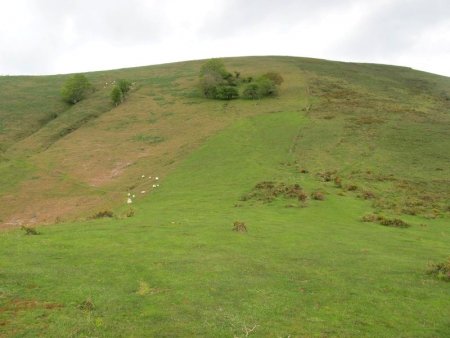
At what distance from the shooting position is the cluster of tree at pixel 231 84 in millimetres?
91875

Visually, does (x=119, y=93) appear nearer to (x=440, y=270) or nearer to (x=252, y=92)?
(x=252, y=92)

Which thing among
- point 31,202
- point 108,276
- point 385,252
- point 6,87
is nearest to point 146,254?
point 108,276

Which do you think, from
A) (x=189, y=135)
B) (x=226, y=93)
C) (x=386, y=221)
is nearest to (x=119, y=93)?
(x=226, y=93)

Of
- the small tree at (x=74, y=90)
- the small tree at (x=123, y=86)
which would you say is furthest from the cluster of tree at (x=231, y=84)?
the small tree at (x=74, y=90)

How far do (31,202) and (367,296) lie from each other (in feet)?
134

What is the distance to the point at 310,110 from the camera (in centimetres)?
8038

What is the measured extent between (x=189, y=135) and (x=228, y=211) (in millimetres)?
35932

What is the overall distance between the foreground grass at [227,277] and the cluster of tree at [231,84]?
56.9m

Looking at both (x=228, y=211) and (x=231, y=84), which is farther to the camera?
(x=231, y=84)

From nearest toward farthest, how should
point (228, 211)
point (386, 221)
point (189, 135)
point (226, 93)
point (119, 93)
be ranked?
point (386, 221)
point (228, 211)
point (189, 135)
point (226, 93)
point (119, 93)

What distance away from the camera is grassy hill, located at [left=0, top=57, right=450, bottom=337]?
1645cm

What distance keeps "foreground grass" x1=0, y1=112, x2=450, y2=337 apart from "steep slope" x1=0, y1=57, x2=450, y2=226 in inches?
488

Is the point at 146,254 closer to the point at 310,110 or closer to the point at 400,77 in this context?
the point at 310,110

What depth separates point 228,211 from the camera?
37.5 metres
